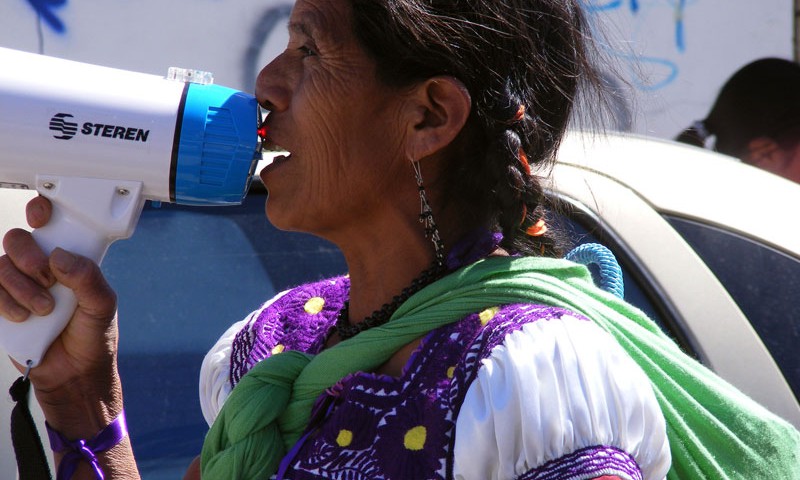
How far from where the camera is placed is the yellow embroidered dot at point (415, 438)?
50.4 inches

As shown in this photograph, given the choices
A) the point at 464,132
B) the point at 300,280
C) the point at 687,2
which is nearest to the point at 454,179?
the point at 464,132

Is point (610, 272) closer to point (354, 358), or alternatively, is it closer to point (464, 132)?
point (464, 132)

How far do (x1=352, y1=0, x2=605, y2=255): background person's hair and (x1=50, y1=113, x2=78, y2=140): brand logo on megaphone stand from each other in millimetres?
479

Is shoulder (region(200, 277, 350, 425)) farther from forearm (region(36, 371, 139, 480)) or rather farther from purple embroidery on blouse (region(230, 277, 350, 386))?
forearm (region(36, 371, 139, 480))

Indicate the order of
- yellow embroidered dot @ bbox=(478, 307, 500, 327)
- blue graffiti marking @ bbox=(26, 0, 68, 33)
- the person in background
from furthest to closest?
the person in background < blue graffiti marking @ bbox=(26, 0, 68, 33) < yellow embroidered dot @ bbox=(478, 307, 500, 327)

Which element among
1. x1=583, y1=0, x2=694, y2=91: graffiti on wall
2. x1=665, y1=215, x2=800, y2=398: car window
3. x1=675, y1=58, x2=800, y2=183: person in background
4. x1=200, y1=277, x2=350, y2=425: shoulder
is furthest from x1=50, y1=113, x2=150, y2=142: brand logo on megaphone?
x1=583, y1=0, x2=694, y2=91: graffiti on wall

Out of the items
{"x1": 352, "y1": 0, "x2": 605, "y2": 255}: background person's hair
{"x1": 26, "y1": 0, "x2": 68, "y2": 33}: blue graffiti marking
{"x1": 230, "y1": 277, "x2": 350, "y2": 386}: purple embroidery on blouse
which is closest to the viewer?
{"x1": 352, "y1": 0, "x2": 605, "y2": 255}: background person's hair

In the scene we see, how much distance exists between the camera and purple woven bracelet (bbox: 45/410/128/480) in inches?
64.4

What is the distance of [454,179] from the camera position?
60.6 inches

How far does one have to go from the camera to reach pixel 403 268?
5.13 feet

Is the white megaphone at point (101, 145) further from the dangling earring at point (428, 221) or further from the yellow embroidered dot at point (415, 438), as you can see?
the yellow embroidered dot at point (415, 438)

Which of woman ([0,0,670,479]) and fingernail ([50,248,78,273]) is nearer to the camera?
woman ([0,0,670,479])

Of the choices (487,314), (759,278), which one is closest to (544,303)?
(487,314)

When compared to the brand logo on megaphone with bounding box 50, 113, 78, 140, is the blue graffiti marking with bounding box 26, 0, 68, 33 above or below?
below
